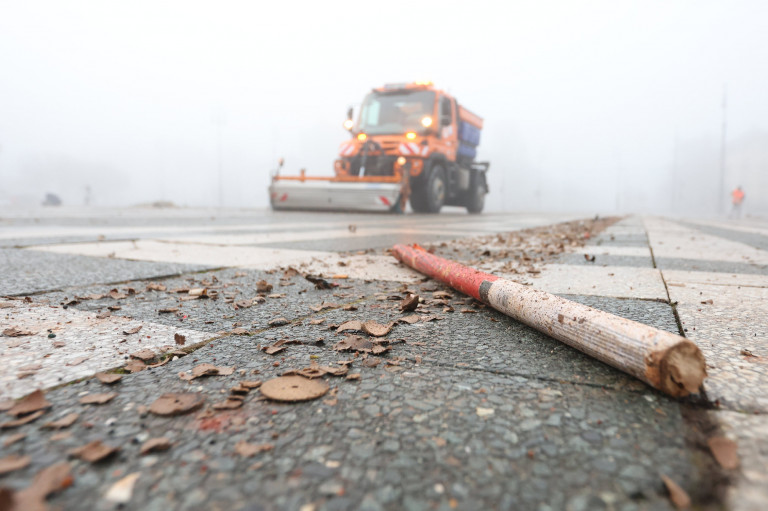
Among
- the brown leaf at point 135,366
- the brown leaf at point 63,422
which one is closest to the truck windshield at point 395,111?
the brown leaf at point 135,366

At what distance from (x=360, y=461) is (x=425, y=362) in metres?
0.43

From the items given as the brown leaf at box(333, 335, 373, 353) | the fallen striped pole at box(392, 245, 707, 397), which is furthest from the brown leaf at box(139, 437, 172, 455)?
the fallen striped pole at box(392, 245, 707, 397)

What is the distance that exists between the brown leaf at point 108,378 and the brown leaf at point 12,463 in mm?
256

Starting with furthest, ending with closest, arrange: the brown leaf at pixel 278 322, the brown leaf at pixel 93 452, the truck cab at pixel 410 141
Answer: the truck cab at pixel 410 141 → the brown leaf at pixel 278 322 → the brown leaf at pixel 93 452

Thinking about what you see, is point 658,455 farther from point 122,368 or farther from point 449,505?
point 122,368

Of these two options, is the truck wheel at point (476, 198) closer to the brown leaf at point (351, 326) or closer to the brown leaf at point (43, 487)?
the brown leaf at point (351, 326)

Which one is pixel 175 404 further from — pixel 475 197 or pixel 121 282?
pixel 475 197

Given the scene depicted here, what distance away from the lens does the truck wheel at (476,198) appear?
14180mm

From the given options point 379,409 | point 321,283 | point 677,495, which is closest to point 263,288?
point 321,283

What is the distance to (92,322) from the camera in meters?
1.41

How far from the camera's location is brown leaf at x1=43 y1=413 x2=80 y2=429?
0.79m

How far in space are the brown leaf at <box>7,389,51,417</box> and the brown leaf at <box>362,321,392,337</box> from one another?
759 millimetres

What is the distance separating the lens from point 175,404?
2.87 feet

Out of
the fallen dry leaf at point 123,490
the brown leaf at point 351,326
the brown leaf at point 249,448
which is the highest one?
the brown leaf at point 351,326
